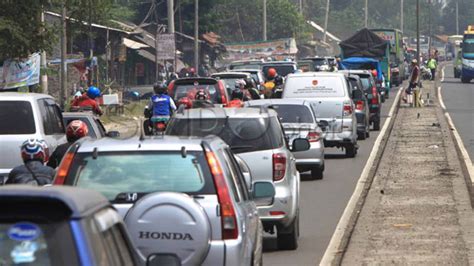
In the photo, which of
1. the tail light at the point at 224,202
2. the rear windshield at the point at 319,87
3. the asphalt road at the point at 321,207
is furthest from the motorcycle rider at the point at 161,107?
the tail light at the point at 224,202

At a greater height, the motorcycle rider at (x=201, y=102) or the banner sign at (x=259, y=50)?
the banner sign at (x=259, y=50)

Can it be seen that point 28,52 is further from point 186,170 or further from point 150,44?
point 150,44

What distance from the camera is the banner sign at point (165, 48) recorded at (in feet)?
132

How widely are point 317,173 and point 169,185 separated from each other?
13.7 meters

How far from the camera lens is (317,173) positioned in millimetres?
22156

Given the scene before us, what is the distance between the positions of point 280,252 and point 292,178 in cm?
111

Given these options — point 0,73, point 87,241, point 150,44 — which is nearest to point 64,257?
point 87,241

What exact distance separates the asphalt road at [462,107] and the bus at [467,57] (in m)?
0.79

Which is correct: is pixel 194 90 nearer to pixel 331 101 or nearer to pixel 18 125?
pixel 331 101

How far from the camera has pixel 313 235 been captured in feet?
49.0

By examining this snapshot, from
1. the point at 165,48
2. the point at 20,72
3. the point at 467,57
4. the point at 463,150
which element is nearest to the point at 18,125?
the point at 463,150

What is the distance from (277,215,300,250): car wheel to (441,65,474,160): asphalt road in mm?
13755

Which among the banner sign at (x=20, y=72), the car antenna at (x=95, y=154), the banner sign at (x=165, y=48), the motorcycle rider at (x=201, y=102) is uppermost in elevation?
the banner sign at (x=165, y=48)

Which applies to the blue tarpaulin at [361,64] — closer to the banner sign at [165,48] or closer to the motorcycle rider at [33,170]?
the banner sign at [165,48]
